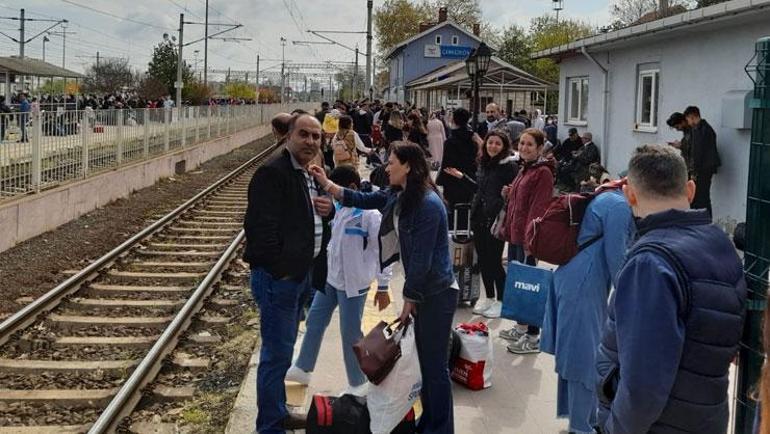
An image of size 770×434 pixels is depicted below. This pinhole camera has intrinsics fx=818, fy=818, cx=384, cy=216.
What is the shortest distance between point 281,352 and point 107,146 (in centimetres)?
1461

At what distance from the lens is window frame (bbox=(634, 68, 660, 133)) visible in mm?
14711

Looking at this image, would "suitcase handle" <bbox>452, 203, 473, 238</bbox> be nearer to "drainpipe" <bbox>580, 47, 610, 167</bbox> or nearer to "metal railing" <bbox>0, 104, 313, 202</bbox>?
"metal railing" <bbox>0, 104, 313, 202</bbox>

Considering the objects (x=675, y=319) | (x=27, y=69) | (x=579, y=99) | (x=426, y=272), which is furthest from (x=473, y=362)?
(x=27, y=69)

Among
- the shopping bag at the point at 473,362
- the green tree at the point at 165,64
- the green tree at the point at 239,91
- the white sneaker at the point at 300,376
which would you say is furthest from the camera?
the green tree at the point at 239,91

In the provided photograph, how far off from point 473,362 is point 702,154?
713 cm

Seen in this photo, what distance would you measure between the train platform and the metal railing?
8.07 metres

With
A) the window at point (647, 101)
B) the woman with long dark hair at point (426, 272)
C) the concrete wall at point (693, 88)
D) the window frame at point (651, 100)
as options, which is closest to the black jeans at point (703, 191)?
the concrete wall at point (693, 88)

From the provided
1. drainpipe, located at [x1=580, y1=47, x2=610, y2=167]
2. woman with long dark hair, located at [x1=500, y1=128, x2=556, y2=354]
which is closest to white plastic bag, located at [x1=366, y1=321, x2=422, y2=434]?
woman with long dark hair, located at [x1=500, y1=128, x2=556, y2=354]

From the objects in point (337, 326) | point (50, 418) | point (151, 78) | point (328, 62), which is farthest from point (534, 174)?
point (328, 62)

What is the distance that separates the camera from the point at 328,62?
3634 inches

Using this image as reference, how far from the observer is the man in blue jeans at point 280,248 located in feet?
15.4

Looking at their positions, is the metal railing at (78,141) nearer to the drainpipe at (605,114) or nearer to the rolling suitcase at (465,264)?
the rolling suitcase at (465,264)

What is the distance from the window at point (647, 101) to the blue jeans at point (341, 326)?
33.6 ft

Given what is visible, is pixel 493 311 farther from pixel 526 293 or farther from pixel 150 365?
pixel 150 365
